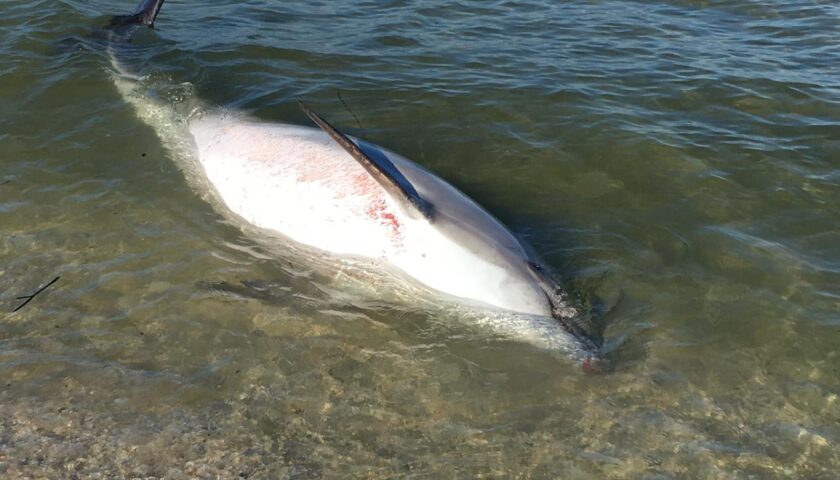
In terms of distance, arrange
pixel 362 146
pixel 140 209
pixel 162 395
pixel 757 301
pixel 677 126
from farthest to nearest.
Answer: pixel 677 126 → pixel 140 209 → pixel 362 146 → pixel 757 301 → pixel 162 395

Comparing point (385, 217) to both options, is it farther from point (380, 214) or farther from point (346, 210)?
point (346, 210)

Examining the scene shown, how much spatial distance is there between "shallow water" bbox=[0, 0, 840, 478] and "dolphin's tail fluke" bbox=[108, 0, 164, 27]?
424 mm

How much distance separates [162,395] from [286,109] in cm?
510

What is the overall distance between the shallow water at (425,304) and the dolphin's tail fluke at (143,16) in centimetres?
42

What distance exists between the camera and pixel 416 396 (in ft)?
16.4

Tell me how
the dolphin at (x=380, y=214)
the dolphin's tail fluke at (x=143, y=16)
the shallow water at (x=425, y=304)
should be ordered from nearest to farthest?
the shallow water at (x=425, y=304)
the dolphin at (x=380, y=214)
the dolphin's tail fluke at (x=143, y=16)

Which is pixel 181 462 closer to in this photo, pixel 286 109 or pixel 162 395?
pixel 162 395

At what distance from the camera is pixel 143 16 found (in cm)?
1051

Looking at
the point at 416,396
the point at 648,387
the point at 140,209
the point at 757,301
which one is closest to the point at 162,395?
the point at 416,396

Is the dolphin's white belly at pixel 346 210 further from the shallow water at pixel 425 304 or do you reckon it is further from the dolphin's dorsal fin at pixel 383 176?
the shallow water at pixel 425 304

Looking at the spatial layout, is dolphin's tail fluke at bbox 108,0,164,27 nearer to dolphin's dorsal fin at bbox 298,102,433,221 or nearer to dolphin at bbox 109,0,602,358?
dolphin at bbox 109,0,602,358

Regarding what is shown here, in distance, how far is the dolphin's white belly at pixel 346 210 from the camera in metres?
5.63

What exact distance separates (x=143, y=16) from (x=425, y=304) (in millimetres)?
7557

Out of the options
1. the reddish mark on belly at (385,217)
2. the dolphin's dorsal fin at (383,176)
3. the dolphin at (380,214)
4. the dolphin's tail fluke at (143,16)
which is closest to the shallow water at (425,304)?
the dolphin at (380,214)
